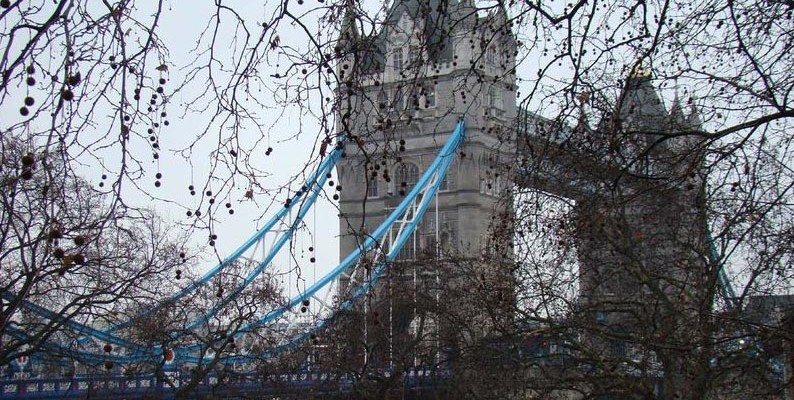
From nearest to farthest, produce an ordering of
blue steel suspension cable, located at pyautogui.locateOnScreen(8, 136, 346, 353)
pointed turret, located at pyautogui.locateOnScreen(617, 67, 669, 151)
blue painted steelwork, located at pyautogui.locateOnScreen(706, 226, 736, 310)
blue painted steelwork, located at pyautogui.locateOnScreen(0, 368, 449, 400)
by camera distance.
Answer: blue steel suspension cable, located at pyautogui.locateOnScreen(8, 136, 346, 353)
pointed turret, located at pyautogui.locateOnScreen(617, 67, 669, 151)
blue painted steelwork, located at pyautogui.locateOnScreen(706, 226, 736, 310)
blue painted steelwork, located at pyautogui.locateOnScreen(0, 368, 449, 400)

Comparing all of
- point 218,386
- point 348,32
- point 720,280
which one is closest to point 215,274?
point 218,386

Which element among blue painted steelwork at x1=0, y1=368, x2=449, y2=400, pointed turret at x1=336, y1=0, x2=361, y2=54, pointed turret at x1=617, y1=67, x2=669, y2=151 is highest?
pointed turret at x1=617, y1=67, x2=669, y2=151

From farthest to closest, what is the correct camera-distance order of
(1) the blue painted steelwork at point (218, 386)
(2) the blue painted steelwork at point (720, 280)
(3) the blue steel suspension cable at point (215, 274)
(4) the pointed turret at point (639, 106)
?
(1) the blue painted steelwork at point (218, 386), (2) the blue painted steelwork at point (720, 280), (4) the pointed turret at point (639, 106), (3) the blue steel suspension cable at point (215, 274)

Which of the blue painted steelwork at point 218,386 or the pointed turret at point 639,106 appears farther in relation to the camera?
the blue painted steelwork at point 218,386

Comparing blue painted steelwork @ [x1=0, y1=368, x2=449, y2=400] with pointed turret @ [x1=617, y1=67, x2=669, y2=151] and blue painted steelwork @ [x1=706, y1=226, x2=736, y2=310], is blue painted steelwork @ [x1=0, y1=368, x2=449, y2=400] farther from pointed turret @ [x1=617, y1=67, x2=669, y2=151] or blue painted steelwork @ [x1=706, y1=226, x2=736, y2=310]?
pointed turret @ [x1=617, y1=67, x2=669, y2=151]

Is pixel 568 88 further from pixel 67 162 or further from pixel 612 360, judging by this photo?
pixel 612 360

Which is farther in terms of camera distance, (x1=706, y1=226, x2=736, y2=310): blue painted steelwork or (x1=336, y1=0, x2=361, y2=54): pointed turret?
(x1=706, y1=226, x2=736, y2=310): blue painted steelwork

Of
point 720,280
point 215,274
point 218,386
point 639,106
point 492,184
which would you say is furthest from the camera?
point 218,386

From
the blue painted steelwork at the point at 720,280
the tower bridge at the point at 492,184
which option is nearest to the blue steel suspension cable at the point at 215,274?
the tower bridge at the point at 492,184

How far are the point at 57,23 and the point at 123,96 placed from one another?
300 mm

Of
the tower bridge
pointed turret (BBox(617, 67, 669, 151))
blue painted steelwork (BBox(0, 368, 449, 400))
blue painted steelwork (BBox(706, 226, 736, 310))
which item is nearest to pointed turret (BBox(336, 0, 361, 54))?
the tower bridge

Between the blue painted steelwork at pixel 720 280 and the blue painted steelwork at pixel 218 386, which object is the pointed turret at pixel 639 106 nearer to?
the blue painted steelwork at pixel 720 280

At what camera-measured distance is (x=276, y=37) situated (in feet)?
12.2

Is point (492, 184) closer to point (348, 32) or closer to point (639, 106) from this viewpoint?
point (639, 106)
